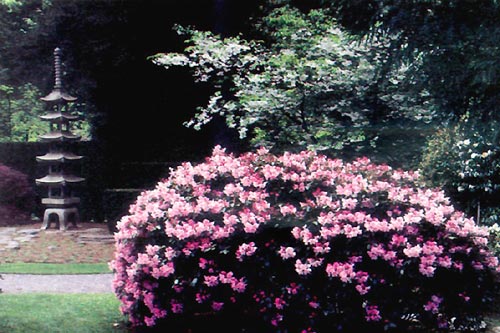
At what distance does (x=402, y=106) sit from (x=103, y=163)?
299 inches

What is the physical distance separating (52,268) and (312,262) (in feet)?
17.5

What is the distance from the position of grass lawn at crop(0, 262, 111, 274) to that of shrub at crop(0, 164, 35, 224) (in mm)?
4950

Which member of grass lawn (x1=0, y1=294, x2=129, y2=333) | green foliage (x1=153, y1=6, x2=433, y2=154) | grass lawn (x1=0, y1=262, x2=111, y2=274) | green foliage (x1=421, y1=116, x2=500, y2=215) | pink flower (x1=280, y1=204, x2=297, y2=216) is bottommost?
grass lawn (x1=0, y1=262, x2=111, y2=274)

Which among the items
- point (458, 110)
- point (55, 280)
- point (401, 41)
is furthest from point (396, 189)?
point (55, 280)

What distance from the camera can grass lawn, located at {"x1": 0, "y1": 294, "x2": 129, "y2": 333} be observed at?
5352 mm

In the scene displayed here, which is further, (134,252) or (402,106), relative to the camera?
(402,106)

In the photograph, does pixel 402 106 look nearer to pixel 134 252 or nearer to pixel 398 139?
pixel 398 139

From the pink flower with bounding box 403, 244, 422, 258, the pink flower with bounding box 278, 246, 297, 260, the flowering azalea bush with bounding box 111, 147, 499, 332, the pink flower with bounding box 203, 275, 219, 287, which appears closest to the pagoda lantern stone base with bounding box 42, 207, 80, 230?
the flowering azalea bush with bounding box 111, 147, 499, 332

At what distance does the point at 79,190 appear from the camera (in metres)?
14.8

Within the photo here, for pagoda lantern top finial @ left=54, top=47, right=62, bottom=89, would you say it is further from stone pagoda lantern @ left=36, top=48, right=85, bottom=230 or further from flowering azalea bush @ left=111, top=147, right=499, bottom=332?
flowering azalea bush @ left=111, top=147, right=499, bottom=332

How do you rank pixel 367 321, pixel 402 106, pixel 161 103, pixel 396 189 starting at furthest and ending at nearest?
pixel 161 103, pixel 402 106, pixel 396 189, pixel 367 321

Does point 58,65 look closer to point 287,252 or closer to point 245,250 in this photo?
point 245,250

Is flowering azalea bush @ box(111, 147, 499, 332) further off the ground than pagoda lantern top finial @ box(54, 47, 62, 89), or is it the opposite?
pagoda lantern top finial @ box(54, 47, 62, 89)

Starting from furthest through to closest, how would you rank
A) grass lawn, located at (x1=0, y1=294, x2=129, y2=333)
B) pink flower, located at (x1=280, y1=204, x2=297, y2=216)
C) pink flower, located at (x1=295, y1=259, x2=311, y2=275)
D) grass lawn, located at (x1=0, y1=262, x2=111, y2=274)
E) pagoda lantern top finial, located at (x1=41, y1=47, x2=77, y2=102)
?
pagoda lantern top finial, located at (x1=41, y1=47, x2=77, y2=102), grass lawn, located at (x1=0, y1=262, x2=111, y2=274), grass lawn, located at (x1=0, y1=294, x2=129, y2=333), pink flower, located at (x1=280, y1=204, x2=297, y2=216), pink flower, located at (x1=295, y1=259, x2=311, y2=275)
